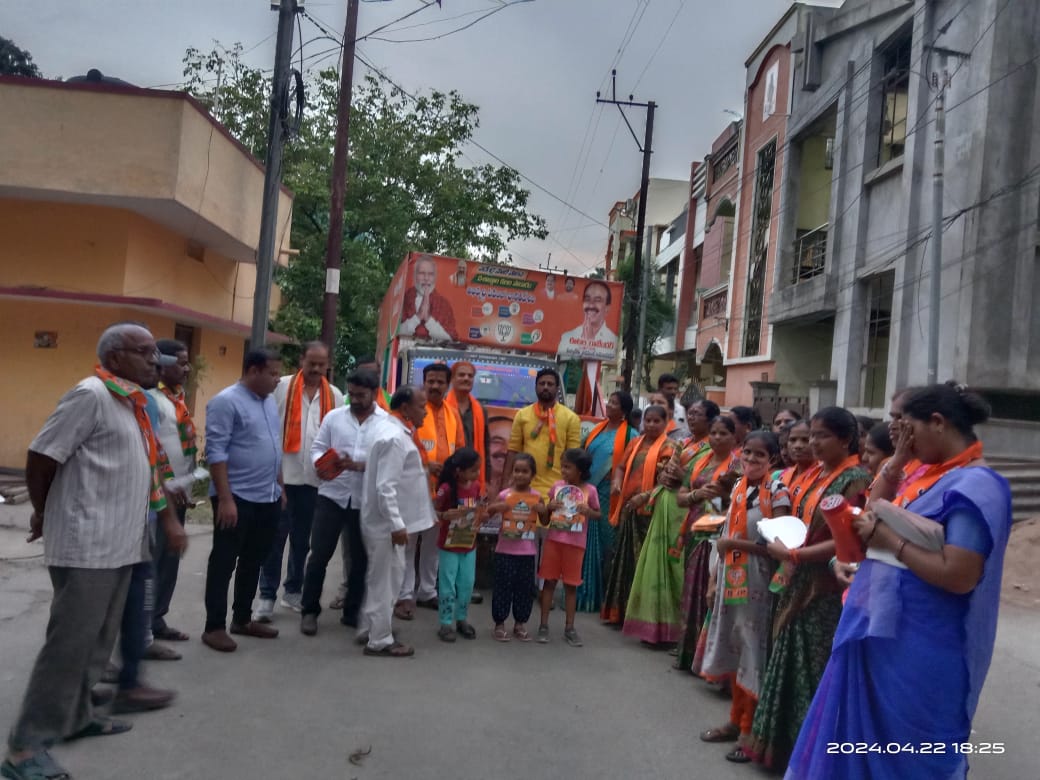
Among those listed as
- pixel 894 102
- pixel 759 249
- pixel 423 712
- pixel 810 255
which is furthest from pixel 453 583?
pixel 759 249

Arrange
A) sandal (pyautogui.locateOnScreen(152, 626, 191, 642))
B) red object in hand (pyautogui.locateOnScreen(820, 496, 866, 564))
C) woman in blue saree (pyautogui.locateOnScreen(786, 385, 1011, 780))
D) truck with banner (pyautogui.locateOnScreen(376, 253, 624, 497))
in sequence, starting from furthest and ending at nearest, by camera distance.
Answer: truck with banner (pyautogui.locateOnScreen(376, 253, 624, 497))
sandal (pyautogui.locateOnScreen(152, 626, 191, 642))
red object in hand (pyautogui.locateOnScreen(820, 496, 866, 564))
woman in blue saree (pyautogui.locateOnScreen(786, 385, 1011, 780))

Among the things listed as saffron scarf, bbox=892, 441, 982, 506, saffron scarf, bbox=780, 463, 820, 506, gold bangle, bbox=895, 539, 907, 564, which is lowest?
gold bangle, bbox=895, 539, 907, 564

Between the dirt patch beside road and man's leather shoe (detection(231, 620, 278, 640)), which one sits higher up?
the dirt patch beside road

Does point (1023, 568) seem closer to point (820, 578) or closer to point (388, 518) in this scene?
point (820, 578)

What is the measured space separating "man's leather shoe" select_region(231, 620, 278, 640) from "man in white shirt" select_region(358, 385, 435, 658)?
0.57 m

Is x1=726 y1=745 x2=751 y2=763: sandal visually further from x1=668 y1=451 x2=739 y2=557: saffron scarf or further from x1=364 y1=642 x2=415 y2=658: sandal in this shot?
x1=364 y1=642 x2=415 y2=658: sandal

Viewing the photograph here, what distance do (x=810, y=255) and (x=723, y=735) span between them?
1691cm

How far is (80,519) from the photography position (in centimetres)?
355

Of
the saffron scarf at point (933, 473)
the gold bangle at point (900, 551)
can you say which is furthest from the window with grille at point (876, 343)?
the gold bangle at point (900, 551)

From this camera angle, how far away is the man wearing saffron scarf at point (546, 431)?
713 centimetres

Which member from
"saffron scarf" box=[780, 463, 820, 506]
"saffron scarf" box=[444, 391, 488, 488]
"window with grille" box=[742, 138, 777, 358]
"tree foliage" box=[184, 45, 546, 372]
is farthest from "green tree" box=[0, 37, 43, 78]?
"saffron scarf" box=[780, 463, 820, 506]

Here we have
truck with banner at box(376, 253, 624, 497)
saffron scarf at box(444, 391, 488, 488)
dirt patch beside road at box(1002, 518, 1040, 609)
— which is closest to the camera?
saffron scarf at box(444, 391, 488, 488)

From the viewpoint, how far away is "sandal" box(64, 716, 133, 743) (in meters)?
3.86

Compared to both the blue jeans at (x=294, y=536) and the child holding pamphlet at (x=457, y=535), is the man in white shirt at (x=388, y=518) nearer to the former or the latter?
the child holding pamphlet at (x=457, y=535)
